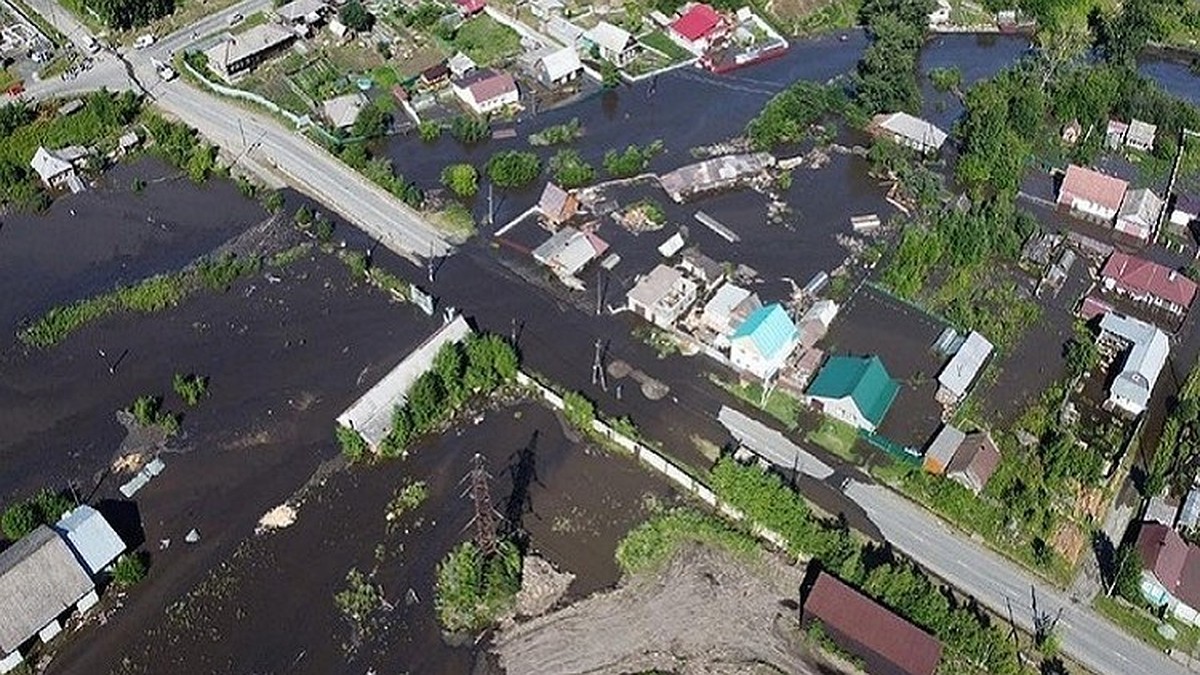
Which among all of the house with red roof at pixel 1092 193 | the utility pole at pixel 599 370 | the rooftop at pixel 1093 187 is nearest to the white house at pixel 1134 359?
the house with red roof at pixel 1092 193

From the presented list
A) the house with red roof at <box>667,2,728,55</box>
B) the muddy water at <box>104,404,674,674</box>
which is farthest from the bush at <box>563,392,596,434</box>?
the house with red roof at <box>667,2,728,55</box>

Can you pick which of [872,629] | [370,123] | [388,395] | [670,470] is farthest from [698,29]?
[872,629]

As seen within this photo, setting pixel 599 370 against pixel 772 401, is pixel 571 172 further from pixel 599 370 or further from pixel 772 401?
pixel 772 401

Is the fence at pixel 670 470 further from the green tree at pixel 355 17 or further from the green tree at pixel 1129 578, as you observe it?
the green tree at pixel 355 17

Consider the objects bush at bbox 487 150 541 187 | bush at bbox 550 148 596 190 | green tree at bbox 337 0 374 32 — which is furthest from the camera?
green tree at bbox 337 0 374 32

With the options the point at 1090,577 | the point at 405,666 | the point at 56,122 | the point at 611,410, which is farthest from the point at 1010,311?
the point at 56,122

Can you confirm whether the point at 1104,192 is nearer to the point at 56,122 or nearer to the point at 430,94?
the point at 430,94

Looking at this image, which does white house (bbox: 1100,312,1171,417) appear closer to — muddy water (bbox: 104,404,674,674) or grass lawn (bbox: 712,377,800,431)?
grass lawn (bbox: 712,377,800,431)
